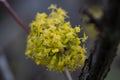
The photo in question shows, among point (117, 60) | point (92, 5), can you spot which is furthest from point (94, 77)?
point (92, 5)

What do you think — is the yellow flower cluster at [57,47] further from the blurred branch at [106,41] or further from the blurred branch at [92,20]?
the blurred branch at [92,20]

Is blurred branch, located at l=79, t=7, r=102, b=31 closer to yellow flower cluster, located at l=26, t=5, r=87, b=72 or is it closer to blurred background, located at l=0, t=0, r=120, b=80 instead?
yellow flower cluster, located at l=26, t=5, r=87, b=72

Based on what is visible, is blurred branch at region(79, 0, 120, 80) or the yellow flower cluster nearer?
blurred branch at region(79, 0, 120, 80)

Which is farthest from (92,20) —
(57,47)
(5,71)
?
(5,71)

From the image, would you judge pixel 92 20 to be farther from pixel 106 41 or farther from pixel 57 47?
pixel 57 47

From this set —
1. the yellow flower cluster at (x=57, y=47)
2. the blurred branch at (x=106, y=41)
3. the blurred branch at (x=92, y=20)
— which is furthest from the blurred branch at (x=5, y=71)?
the blurred branch at (x=92, y=20)

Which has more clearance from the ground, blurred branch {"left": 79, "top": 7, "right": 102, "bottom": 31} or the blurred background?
the blurred background

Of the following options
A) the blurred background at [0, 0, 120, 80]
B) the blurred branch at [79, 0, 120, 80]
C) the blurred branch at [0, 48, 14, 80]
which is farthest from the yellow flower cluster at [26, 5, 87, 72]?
the blurred background at [0, 0, 120, 80]

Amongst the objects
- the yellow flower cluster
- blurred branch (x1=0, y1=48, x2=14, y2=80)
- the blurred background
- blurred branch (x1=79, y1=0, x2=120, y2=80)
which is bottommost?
blurred branch (x1=79, y1=0, x2=120, y2=80)
